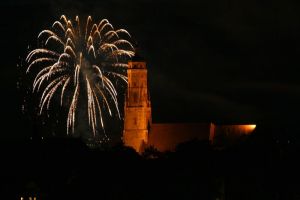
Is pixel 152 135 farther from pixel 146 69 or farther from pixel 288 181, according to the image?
pixel 288 181

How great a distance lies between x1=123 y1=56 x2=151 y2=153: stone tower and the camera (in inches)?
4729

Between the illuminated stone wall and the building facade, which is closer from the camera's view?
the building facade

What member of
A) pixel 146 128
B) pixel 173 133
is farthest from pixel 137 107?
pixel 173 133

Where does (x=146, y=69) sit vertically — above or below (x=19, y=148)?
above

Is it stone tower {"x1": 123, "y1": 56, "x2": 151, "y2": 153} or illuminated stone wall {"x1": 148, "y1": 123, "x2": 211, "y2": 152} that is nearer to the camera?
stone tower {"x1": 123, "y1": 56, "x2": 151, "y2": 153}

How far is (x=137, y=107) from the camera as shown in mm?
121562

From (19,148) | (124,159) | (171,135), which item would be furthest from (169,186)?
(171,135)

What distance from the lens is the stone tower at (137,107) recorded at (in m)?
120

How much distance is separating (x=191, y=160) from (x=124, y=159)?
5185mm

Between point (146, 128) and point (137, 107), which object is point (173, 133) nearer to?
point (146, 128)

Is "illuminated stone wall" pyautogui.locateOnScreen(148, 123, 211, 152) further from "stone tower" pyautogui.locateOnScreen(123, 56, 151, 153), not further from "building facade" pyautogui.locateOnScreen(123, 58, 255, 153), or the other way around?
"stone tower" pyautogui.locateOnScreen(123, 56, 151, 153)

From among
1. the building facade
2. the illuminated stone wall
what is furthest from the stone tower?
the illuminated stone wall

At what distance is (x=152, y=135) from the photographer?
122 meters

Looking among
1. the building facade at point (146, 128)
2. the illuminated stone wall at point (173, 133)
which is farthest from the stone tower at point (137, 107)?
the illuminated stone wall at point (173, 133)
